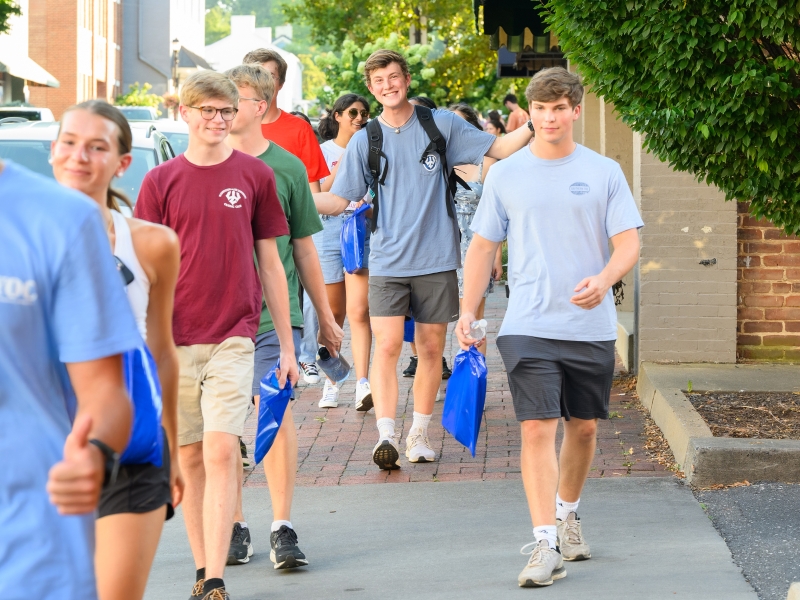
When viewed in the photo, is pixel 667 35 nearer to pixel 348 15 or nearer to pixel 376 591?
pixel 376 591

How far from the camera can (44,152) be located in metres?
9.68

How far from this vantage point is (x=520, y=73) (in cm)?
2166

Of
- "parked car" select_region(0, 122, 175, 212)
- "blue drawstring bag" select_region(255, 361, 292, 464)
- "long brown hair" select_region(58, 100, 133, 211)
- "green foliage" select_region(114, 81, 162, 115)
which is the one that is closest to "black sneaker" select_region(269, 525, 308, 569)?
"blue drawstring bag" select_region(255, 361, 292, 464)

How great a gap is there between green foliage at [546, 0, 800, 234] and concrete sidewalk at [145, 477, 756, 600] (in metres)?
1.71

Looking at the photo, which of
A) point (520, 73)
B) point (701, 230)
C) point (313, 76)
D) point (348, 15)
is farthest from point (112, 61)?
point (313, 76)

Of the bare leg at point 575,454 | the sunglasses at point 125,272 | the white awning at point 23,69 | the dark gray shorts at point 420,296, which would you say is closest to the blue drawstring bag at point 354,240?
the dark gray shorts at point 420,296

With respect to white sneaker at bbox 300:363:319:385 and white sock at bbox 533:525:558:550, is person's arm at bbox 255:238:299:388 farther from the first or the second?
white sneaker at bbox 300:363:319:385

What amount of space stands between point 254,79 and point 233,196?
911mm

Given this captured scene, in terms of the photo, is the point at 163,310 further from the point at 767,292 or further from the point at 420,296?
the point at 767,292

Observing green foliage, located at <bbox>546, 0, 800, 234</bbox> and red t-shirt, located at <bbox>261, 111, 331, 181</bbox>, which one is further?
red t-shirt, located at <bbox>261, 111, 331, 181</bbox>

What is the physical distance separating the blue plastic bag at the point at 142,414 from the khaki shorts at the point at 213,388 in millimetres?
1732

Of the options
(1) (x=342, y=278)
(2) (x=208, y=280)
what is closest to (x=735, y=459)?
(2) (x=208, y=280)

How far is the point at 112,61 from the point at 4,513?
6179 cm

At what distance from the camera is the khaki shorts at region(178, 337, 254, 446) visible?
15.4 ft
